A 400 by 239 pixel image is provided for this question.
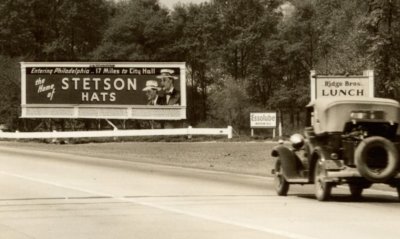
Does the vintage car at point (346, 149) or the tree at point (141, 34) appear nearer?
the vintage car at point (346, 149)

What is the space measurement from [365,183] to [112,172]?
1157cm

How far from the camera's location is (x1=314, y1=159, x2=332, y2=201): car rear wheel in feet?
54.0

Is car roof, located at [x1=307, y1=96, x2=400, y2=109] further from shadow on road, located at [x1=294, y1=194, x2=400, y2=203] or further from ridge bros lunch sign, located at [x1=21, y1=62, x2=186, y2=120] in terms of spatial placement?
ridge bros lunch sign, located at [x1=21, y1=62, x2=186, y2=120]

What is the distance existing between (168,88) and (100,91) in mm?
4548

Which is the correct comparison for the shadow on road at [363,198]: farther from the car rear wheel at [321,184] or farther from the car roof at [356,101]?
the car roof at [356,101]

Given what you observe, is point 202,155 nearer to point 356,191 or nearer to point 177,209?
point 356,191

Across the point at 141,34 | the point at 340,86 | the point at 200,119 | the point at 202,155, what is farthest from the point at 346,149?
the point at 200,119

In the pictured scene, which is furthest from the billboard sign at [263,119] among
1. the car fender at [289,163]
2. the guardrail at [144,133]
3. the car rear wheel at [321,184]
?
the car rear wheel at [321,184]

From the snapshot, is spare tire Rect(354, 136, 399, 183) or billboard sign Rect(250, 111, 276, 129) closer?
spare tire Rect(354, 136, 399, 183)

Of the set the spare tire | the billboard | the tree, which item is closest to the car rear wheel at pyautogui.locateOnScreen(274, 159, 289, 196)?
the spare tire

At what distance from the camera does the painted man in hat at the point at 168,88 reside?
5725 centimetres

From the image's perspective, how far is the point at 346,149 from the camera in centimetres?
1655

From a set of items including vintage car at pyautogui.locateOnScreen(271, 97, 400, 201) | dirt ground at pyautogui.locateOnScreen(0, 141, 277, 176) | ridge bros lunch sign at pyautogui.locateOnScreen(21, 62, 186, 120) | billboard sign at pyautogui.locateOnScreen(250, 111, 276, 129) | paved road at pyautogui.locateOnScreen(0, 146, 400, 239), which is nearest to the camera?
paved road at pyautogui.locateOnScreen(0, 146, 400, 239)

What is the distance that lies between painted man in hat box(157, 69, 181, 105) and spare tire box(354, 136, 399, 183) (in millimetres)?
41473
